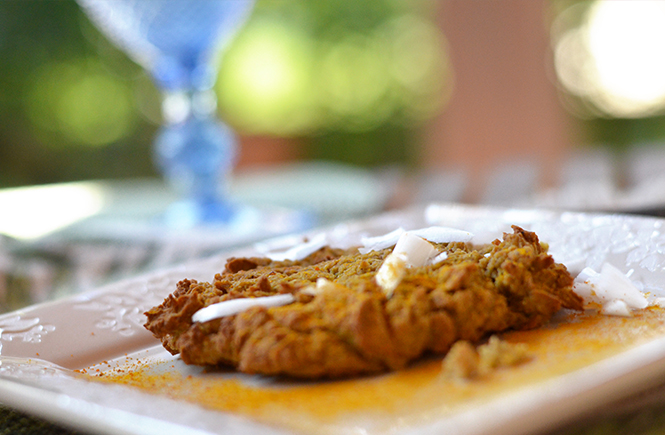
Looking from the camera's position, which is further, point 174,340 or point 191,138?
point 191,138

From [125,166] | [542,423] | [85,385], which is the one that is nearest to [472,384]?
[542,423]

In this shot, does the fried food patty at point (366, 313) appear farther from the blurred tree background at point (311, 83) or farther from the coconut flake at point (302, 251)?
the blurred tree background at point (311, 83)

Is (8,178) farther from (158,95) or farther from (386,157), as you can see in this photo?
(386,157)

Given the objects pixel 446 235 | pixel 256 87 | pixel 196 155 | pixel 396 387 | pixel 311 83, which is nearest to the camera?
pixel 396 387

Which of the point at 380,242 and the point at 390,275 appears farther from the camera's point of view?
the point at 380,242

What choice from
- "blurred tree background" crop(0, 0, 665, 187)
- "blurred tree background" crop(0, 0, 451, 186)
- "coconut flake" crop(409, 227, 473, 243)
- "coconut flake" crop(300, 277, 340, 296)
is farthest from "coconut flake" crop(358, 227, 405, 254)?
"blurred tree background" crop(0, 0, 451, 186)

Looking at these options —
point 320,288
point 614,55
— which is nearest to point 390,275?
point 320,288

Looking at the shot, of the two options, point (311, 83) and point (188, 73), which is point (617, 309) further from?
point (311, 83)

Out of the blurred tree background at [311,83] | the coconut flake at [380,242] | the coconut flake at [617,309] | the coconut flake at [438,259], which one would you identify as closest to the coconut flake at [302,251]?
the coconut flake at [380,242]

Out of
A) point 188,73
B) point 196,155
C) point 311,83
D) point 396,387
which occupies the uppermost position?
point 311,83
